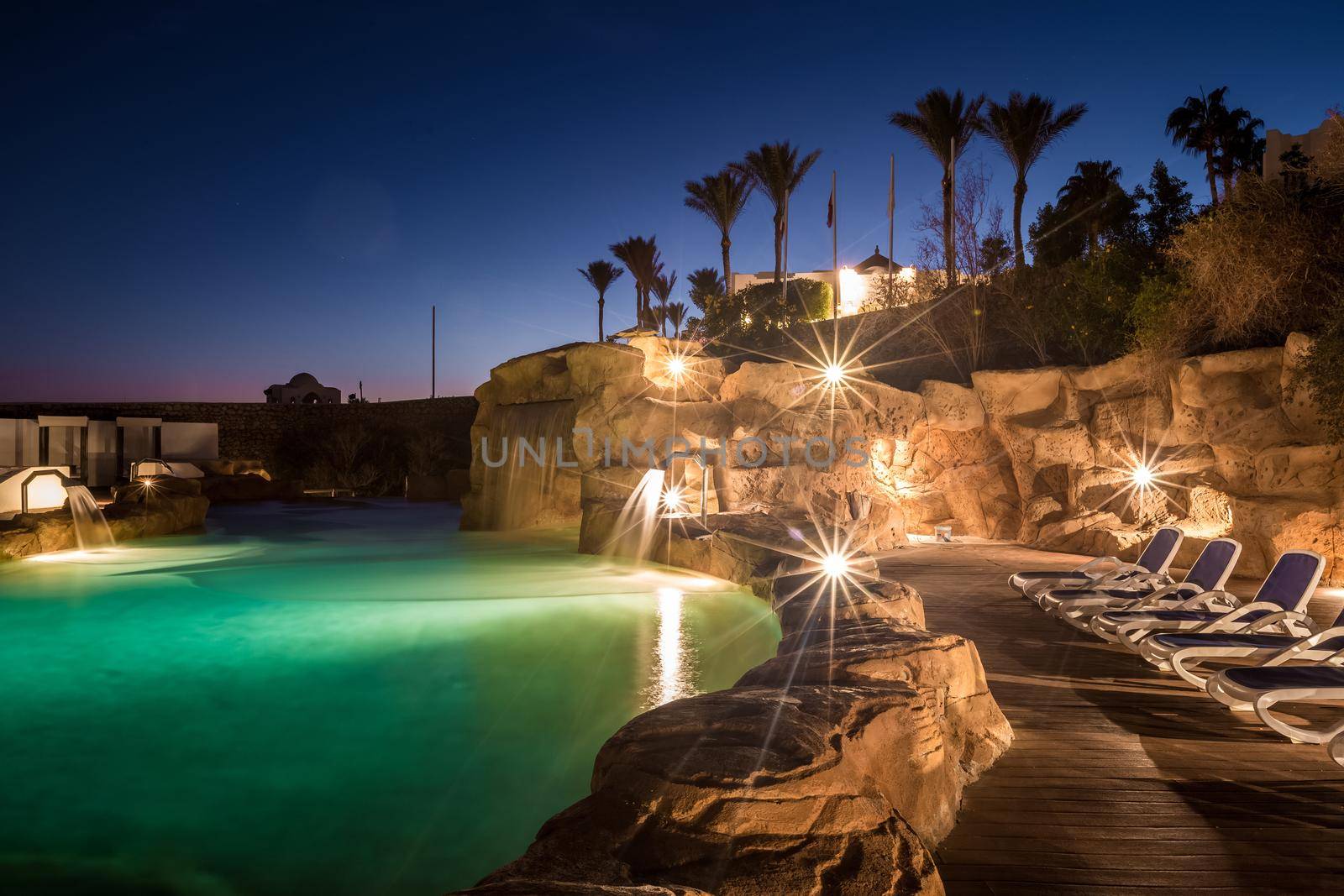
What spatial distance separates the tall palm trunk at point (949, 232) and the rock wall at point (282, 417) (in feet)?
63.8

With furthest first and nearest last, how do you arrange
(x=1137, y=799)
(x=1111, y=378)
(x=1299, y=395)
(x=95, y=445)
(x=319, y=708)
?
(x=95, y=445), (x=1111, y=378), (x=1299, y=395), (x=319, y=708), (x=1137, y=799)

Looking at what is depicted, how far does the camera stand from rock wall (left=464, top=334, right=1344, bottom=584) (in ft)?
33.3

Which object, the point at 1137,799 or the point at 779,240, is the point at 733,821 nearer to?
the point at 1137,799

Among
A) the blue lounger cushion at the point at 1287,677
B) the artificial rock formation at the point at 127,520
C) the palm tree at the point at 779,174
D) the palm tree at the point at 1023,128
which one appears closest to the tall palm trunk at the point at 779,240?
the palm tree at the point at 779,174

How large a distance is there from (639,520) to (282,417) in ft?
83.0

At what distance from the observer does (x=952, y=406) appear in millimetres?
14523

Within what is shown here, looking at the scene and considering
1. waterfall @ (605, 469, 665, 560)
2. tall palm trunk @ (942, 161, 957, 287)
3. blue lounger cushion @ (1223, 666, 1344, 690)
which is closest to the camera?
blue lounger cushion @ (1223, 666, 1344, 690)

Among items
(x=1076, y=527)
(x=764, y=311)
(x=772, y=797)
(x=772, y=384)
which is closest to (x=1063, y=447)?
(x=1076, y=527)

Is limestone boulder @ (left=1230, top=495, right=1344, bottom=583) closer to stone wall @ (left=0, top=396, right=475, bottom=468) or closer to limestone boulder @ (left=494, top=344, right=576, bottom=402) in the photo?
limestone boulder @ (left=494, top=344, right=576, bottom=402)

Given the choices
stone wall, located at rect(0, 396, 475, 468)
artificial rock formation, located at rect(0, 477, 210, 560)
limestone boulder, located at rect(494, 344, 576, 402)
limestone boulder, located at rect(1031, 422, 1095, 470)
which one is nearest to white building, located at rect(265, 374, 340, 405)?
stone wall, located at rect(0, 396, 475, 468)

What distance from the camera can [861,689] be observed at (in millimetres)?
3840

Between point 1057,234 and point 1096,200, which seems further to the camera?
point 1096,200

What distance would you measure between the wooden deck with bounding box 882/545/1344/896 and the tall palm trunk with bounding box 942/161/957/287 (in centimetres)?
1678

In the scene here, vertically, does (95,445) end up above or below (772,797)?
above
